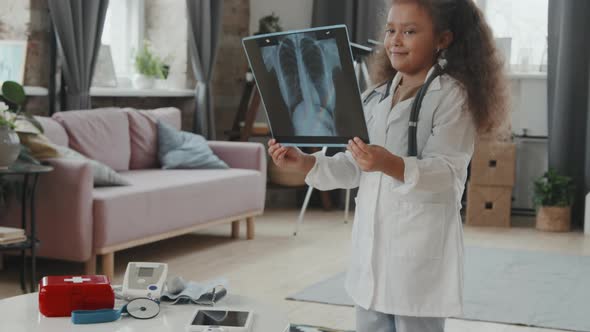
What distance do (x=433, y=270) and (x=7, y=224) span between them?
264 cm

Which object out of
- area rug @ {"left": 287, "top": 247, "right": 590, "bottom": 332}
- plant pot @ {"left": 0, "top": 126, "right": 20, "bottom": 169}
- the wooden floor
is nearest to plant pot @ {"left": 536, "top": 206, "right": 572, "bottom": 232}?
the wooden floor

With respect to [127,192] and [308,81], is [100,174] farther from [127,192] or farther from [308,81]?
[308,81]

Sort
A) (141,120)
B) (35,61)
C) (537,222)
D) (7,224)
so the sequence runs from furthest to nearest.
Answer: (537,222), (141,120), (35,61), (7,224)

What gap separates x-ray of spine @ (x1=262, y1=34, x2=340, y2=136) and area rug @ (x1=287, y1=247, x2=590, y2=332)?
1836 millimetres

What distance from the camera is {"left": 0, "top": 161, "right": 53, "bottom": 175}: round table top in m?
3.61

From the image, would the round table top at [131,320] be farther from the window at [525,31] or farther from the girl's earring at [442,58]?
the window at [525,31]

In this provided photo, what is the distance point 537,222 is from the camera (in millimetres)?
6016

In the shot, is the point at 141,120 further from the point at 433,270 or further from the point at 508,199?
the point at 433,270

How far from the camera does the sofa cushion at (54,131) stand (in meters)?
4.38

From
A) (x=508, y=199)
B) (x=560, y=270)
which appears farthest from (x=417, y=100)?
(x=508, y=199)

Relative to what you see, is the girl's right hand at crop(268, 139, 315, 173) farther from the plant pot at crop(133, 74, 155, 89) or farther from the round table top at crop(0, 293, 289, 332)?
the plant pot at crop(133, 74, 155, 89)

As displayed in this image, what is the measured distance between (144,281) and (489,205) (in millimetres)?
4345

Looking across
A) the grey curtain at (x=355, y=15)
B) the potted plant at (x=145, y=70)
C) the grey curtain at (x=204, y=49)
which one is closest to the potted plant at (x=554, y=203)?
the grey curtain at (x=355, y=15)

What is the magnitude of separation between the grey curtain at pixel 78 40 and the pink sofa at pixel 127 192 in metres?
0.18
